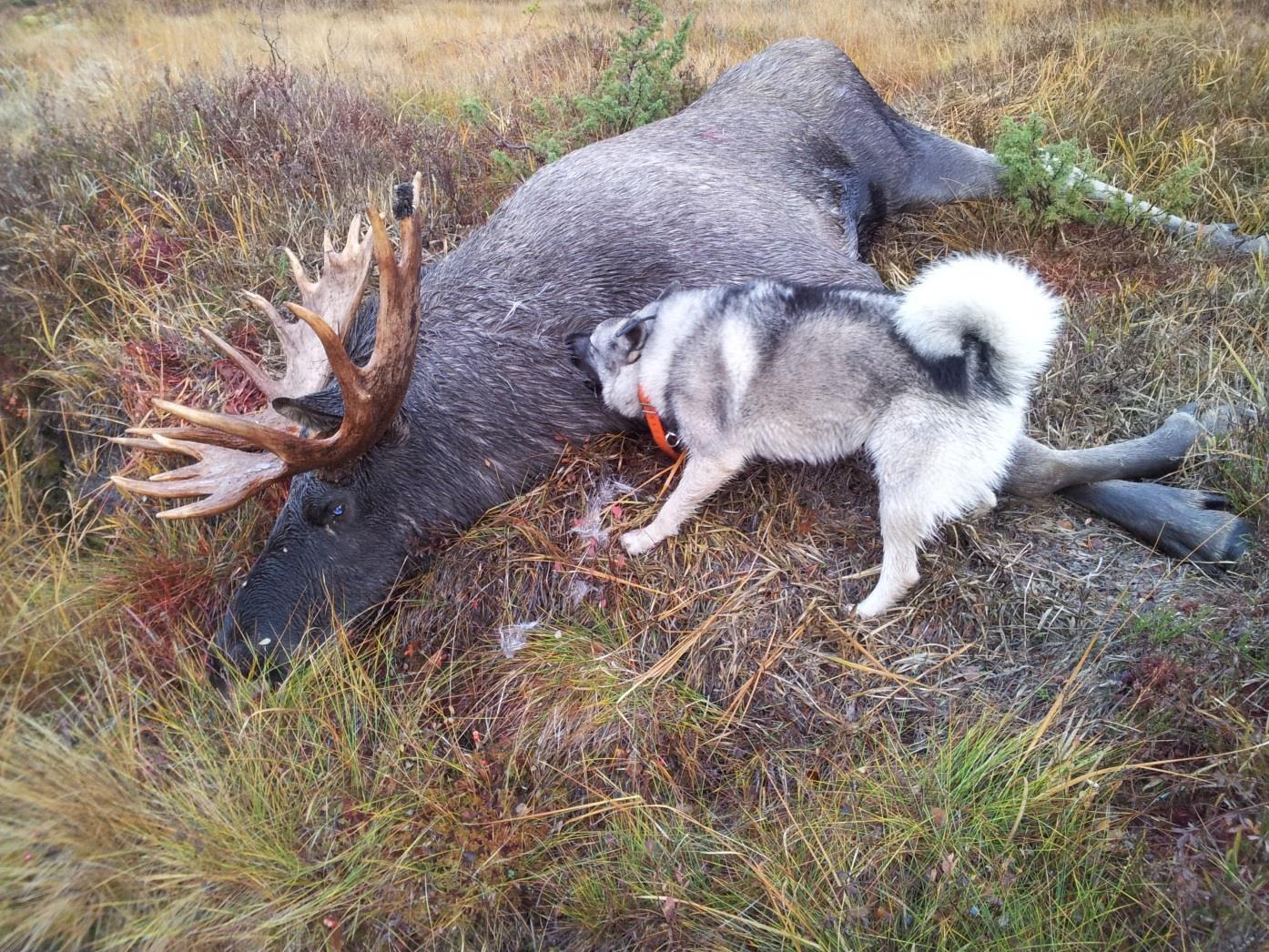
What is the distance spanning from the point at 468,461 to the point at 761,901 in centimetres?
194

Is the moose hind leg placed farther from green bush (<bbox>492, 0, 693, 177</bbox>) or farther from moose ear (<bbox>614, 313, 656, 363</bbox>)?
green bush (<bbox>492, 0, 693, 177</bbox>)

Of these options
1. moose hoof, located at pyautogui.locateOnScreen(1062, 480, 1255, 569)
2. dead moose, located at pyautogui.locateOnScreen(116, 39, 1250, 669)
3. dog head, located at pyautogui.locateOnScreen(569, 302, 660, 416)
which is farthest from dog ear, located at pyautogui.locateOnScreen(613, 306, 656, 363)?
moose hoof, located at pyautogui.locateOnScreen(1062, 480, 1255, 569)

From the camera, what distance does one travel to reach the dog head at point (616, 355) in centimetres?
325

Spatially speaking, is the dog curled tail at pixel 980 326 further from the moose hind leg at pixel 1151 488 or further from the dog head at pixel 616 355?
the dog head at pixel 616 355

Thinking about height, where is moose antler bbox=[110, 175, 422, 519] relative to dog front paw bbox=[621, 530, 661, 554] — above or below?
above

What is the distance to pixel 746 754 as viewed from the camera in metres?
2.66

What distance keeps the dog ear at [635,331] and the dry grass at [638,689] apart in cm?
51

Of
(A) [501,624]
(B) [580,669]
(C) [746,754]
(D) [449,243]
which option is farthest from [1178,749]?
(D) [449,243]

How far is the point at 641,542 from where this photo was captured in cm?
321

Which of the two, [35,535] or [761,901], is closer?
[761,901]

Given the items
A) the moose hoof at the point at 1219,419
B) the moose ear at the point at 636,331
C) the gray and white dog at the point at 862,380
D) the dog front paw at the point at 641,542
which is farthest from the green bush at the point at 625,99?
the moose hoof at the point at 1219,419

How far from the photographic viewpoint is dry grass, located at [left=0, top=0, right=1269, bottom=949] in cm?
220

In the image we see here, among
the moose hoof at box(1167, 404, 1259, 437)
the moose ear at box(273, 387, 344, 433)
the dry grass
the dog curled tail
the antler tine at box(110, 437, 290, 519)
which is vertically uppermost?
the dog curled tail

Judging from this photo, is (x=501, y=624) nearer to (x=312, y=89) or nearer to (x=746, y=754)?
(x=746, y=754)
